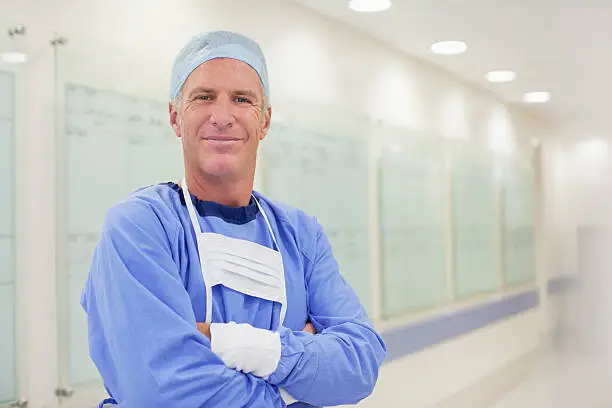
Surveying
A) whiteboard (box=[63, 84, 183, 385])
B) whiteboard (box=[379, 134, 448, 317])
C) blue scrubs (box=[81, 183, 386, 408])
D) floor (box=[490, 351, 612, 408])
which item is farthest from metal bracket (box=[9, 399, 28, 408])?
floor (box=[490, 351, 612, 408])

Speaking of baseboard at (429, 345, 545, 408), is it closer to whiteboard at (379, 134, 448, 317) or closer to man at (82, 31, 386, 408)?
whiteboard at (379, 134, 448, 317)

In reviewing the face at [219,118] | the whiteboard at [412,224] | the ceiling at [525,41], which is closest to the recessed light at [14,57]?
the face at [219,118]

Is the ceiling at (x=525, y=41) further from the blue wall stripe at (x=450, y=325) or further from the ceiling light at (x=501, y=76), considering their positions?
the blue wall stripe at (x=450, y=325)

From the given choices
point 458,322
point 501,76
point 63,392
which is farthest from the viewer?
point 458,322

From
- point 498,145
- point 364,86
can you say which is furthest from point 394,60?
point 498,145

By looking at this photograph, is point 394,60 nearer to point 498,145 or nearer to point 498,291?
point 498,145

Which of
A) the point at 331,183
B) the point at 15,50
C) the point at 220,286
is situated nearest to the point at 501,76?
the point at 331,183

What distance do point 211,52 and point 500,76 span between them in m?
2.61

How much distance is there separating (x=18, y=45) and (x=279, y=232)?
2.54 ft

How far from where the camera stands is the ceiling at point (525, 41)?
2.77 metres

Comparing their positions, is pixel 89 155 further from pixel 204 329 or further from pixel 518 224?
pixel 518 224

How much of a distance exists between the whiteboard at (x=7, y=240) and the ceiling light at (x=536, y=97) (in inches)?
105

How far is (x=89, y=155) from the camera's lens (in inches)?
67.7

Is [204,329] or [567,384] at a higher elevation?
[204,329]
